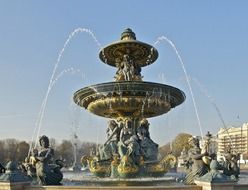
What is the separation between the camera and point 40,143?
10836mm

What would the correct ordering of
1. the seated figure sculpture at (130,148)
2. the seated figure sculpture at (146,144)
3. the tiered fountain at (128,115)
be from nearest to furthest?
the seated figure sculpture at (130,148)
the tiered fountain at (128,115)
the seated figure sculpture at (146,144)

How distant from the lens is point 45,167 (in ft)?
34.1

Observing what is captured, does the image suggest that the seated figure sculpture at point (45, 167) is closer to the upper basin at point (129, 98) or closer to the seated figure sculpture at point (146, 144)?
the upper basin at point (129, 98)

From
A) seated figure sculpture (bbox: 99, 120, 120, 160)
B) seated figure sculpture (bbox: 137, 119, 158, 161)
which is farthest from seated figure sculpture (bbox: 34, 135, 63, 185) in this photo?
seated figure sculpture (bbox: 137, 119, 158, 161)

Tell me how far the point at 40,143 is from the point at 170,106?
7049mm

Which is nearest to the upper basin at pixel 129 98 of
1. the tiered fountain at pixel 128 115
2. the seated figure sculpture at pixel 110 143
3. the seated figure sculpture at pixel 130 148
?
the tiered fountain at pixel 128 115

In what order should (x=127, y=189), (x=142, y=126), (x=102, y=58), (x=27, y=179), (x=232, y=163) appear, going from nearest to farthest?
(x=127, y=189) < (x=27, y=179) < (x=232, y=163) < (x=142, y=126) < (x=102, y=58)

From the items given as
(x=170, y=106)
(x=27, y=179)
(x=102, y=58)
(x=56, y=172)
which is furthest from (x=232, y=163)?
(x=102, y=58)

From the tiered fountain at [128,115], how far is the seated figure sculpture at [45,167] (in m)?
3.34

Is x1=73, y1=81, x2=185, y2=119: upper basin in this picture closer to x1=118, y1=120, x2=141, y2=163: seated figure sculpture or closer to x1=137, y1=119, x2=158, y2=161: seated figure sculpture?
x1=137, y1=119, x2=158, y2=161: seated figure sculpture

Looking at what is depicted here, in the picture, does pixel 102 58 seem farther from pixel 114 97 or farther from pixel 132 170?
pixel 132 170

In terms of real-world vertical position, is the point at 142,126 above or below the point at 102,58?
below

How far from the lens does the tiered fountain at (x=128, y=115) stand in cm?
1414

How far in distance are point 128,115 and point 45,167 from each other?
6357mm
